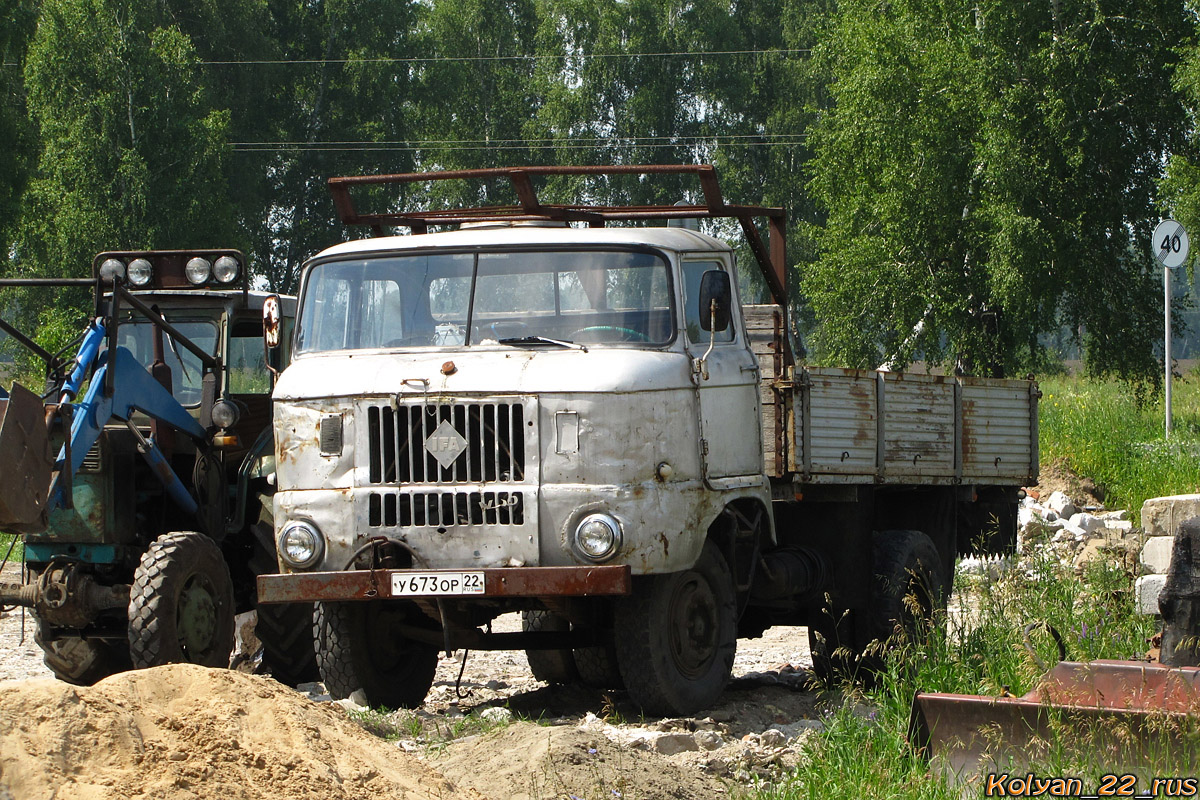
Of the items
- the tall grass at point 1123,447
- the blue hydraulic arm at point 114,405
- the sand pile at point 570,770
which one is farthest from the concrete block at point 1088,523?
the sand pile at point 570,770

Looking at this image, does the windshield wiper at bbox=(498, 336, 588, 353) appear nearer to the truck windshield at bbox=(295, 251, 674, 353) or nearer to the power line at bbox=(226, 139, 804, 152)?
the truck windshield at bbox=(295, 251, 674, 353)

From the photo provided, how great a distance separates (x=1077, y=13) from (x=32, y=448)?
21.6m

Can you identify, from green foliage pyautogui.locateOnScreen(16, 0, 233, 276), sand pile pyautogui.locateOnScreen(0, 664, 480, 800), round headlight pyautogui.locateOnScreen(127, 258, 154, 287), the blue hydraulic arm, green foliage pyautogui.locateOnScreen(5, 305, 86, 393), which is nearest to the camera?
sand pile pyautogui.locateOnScreen(0, 664, 480, 800)

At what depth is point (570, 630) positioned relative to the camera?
311 inches

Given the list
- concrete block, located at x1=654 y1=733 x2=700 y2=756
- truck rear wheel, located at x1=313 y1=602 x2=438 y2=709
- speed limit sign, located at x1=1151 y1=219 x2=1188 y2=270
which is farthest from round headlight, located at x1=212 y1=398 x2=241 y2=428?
speed limit sign, located at x1=1151 y1=219 x2=1188 y2=270

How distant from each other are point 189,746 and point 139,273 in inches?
193

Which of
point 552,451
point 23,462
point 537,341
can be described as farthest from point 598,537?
point 23,462

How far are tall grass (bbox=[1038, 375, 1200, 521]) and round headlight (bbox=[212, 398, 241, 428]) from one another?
10873 millimetres

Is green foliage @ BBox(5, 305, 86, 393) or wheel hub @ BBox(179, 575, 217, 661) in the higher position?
green foliage @ BBox(5, 305, 86, 393)

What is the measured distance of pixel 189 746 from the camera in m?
5.20

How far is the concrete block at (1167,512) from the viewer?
10.3 meters

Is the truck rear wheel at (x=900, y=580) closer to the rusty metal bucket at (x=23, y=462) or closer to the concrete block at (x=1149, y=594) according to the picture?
the concrete block at (x=1149, y=594)

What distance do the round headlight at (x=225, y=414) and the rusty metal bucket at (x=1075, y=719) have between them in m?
4.86

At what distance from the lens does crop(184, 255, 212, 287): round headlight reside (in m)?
9.51
